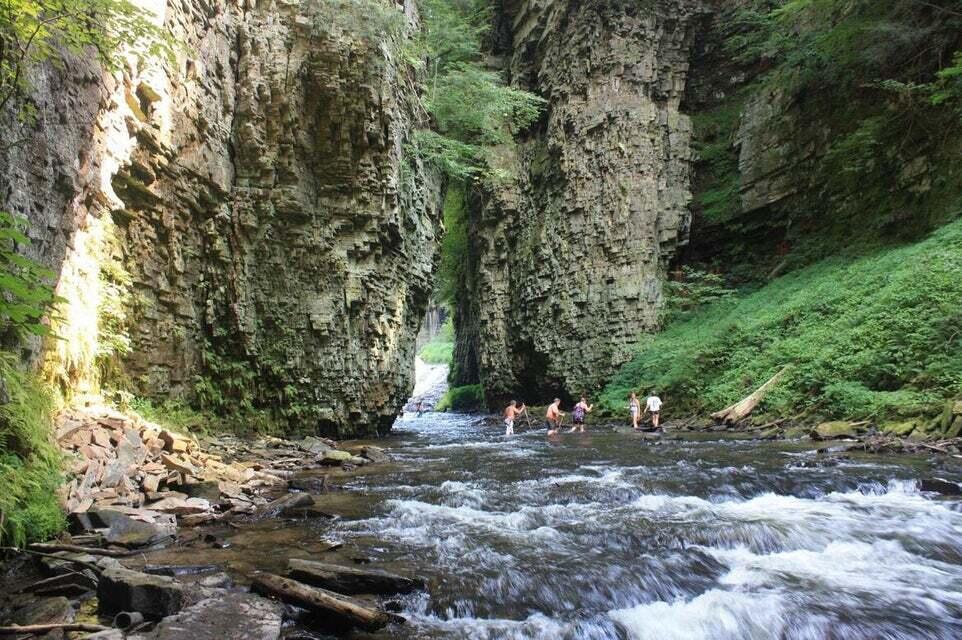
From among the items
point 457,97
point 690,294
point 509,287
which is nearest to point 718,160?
point 690,294

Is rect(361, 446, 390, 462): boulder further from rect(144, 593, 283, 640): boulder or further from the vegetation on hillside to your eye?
the vegetation on hillside

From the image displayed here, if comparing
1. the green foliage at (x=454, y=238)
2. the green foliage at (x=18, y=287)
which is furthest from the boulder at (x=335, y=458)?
the green foliage at (x=454, y=238)

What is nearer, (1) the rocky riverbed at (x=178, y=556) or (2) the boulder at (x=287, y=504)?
(1) the rocky riverbed at (x=178, y=556)

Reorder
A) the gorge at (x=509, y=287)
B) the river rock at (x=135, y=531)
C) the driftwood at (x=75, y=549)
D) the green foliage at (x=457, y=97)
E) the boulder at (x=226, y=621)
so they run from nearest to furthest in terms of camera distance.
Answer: the boulder at (x=226, y=621) < the driftwood at (x=75, y=549) < the river rock at (x=135, y=531) < the gorge at (x=509, y=287) < the green foliage at (x=457, y=97)

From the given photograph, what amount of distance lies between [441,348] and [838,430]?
1974 inches

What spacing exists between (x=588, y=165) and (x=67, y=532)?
23.1 metres

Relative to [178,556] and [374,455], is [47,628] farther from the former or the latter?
[374,455]

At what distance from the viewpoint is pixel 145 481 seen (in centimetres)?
688

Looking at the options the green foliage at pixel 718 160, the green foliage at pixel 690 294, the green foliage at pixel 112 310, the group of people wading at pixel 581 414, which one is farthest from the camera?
the green foliage at pixel 718 160

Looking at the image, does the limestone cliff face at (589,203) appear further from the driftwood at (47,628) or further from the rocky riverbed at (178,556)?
the driftwood at (47,628)

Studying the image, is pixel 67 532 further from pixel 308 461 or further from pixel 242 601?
pixel 308 461

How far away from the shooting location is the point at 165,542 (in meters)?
5.62

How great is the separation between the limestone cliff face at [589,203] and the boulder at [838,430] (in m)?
10.8

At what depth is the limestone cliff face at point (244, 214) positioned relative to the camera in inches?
329
